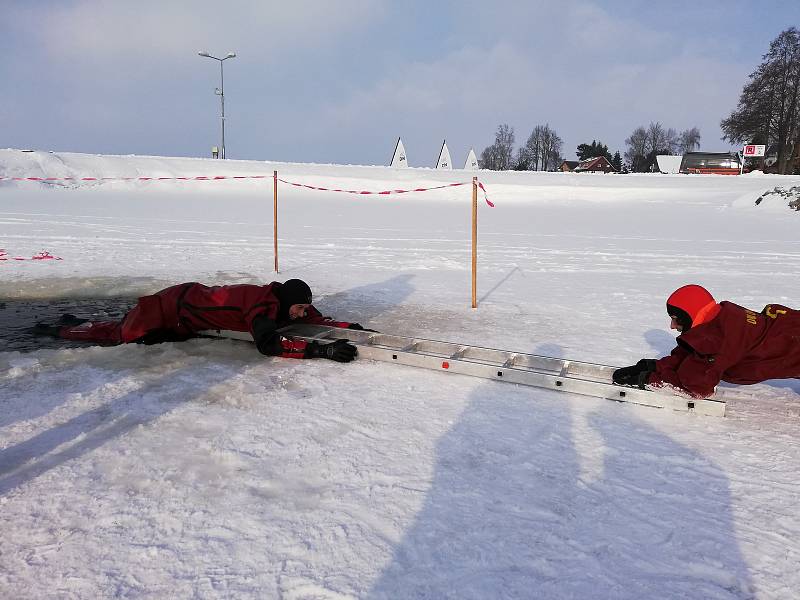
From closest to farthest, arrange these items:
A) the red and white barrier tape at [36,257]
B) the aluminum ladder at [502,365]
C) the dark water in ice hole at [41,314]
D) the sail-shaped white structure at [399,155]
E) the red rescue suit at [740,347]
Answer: the red rescue suit at [740,347] < the aluminum ladder at [502,365] < the dark water in ice hole at [41,314] < the red and white barrier tape at [36,257] < the sail-shaped white structure at [399,155]

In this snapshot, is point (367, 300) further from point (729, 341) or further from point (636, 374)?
point (729, 341)

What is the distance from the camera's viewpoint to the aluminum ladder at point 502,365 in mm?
3900

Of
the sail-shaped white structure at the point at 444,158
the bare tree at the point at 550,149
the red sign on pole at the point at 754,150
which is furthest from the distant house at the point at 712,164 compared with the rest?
the bare tree at the point at 550,149

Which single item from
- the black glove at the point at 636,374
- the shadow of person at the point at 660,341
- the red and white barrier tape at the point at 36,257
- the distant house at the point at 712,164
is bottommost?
the shadow of person at the point at 660,341

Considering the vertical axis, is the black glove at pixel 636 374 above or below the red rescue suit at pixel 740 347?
below

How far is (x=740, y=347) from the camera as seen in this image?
11.6 feet

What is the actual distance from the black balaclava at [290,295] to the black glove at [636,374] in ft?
8.35

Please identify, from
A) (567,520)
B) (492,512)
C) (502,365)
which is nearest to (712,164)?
(502,365)

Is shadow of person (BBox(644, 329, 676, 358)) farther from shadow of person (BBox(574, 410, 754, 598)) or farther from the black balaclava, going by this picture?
the black balaclava

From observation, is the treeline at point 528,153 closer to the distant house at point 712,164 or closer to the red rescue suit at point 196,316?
the distant house at point 712,164

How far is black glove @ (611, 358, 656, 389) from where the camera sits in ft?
13.0

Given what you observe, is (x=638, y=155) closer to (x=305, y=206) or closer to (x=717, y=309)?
(x=305, y=206)

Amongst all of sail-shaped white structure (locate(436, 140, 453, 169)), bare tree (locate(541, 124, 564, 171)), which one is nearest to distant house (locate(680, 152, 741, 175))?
sail-shaped white structure (locate(436, 140, 453, 169))

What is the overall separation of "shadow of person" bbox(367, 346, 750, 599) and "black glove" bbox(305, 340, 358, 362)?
54.9 inches
